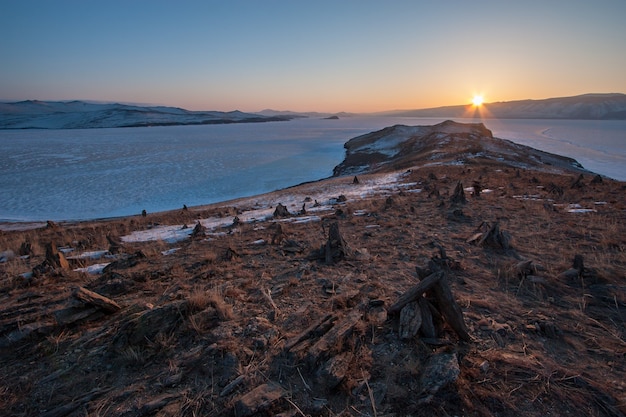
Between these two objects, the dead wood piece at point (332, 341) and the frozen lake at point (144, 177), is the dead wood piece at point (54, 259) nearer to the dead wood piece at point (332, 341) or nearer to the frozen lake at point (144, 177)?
the dead wood piece at point (332, 341)

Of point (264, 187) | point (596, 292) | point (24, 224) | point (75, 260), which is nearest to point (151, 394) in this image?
point (596, 292)

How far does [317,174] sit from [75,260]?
33535mm

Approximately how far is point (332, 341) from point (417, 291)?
1344 millimetres

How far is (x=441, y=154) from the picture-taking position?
124 ft

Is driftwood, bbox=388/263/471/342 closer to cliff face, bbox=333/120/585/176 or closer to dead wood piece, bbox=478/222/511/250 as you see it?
dead wood piece, bbox=478/222/511/250

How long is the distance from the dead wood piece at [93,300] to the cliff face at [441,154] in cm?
3014

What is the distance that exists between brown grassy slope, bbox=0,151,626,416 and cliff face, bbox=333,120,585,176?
26800 millimetres

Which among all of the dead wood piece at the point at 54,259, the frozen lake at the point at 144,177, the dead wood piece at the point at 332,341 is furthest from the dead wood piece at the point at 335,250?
the frozen lake at the point at 144,177

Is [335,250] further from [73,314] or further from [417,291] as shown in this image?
[73,314]

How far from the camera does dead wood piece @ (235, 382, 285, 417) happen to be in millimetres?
2900

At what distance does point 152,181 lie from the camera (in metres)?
36.0

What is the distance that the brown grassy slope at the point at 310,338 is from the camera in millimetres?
3074

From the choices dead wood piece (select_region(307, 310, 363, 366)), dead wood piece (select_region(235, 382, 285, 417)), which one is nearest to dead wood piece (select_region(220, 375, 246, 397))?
dead wood piece (select_region(235, 382, 285, 417))

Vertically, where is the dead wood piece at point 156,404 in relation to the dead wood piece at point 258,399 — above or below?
below
